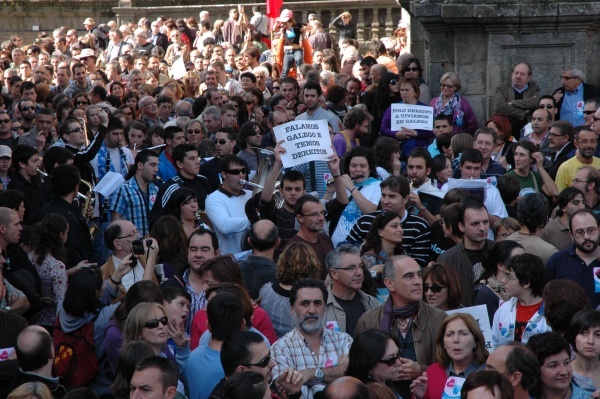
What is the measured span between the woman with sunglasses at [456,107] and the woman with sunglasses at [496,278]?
512 centimetres

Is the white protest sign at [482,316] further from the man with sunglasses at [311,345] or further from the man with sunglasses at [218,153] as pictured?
the man with sunglasses at [218,153]

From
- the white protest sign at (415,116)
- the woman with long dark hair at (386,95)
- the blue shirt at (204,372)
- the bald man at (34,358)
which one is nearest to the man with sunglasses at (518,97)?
the white protest sign at (415,116)

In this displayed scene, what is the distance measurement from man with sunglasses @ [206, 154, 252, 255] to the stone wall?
4408 mm

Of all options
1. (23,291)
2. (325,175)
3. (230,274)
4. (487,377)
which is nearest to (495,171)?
(325,175)

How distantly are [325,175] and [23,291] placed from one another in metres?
3.67

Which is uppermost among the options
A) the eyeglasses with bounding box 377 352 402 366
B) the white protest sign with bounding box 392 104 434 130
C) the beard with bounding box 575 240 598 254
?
the white protest sign with bounding box 392 104 434 130

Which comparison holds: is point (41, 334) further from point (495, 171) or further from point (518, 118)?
point (518, 118)

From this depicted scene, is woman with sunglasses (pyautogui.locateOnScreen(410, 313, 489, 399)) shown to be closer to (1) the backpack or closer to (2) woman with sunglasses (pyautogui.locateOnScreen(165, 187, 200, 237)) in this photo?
(1) the backpack

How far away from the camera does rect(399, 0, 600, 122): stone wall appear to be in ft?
45.2

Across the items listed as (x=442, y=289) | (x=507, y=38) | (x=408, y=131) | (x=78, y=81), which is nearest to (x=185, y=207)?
(x=442, y=289)

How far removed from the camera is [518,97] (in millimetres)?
13727

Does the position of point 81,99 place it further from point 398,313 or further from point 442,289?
point 398,313

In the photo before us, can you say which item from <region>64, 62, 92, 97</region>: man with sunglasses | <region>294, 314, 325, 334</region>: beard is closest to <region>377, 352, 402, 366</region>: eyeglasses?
<region>294, 314, 325, 334</region>: beard

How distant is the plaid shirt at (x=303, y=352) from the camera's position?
7180 millimetres
